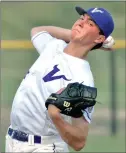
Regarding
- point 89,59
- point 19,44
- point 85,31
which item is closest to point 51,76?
point 85,31

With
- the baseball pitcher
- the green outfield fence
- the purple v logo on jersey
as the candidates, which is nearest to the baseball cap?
the baseball pitcher

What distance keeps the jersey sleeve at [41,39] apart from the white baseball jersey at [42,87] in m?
0.21

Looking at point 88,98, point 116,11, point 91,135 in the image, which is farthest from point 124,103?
point 88,98

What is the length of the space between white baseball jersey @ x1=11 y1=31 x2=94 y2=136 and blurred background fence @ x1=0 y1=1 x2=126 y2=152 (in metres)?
1.97

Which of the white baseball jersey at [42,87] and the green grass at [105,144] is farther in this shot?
the green grass at [105,144]

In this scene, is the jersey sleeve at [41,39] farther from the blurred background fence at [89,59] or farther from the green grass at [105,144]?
the green grass at [105,144]

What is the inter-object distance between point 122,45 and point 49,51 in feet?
8.76

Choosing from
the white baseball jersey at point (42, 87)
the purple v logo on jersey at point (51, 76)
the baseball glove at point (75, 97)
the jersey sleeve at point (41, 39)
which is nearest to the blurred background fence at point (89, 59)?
the jersey sleeve at point (41, 39)

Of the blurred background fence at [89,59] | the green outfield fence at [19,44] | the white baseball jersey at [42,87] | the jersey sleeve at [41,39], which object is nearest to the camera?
the white baseball jersey at [42,87]

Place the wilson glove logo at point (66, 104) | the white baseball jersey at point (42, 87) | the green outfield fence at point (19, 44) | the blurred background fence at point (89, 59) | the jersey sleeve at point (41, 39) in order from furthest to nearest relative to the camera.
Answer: the green outfield fence at point (19, 44)
the blurred background fence at point (89, 59)
the jersey sleeve at point (41, 39)
the white baseball jersey at point (42, 87)
the wilson glove logo at point (66, 104)

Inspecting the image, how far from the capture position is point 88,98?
2.85 metres

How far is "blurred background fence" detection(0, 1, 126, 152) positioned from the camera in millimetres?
5801

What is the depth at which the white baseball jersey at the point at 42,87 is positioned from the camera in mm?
3346

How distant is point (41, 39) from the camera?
3.73m
